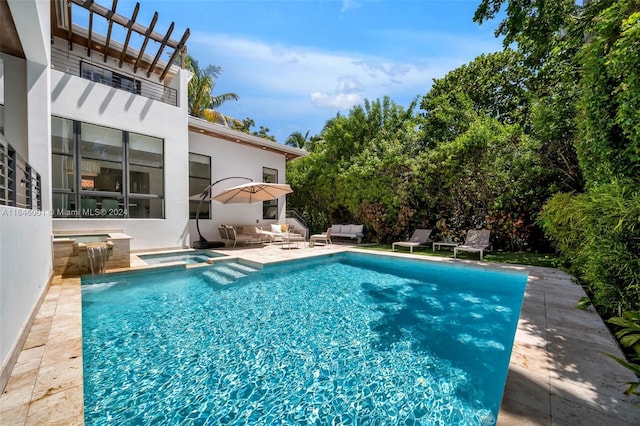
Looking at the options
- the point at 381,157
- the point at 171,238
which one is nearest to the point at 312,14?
the point at 381,157

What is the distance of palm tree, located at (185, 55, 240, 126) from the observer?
920 inches

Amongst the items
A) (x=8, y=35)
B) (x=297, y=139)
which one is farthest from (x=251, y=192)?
(x=297, y=139)

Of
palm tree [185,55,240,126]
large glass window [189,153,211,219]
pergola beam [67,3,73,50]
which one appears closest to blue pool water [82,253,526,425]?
large glass window [189,153,211,219]

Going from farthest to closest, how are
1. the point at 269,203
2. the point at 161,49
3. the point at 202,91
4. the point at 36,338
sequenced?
the point at 202,91, the point at 269,203, the point at 161,49, the point at 36,338

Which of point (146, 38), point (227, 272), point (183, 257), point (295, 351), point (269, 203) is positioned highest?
point (146, 38)

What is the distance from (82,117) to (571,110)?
1492 centimetres

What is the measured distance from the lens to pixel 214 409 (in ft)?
8.87

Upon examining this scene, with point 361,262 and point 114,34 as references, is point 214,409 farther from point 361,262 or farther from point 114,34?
point 114,34

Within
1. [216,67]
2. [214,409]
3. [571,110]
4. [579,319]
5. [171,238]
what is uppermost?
[216,67]

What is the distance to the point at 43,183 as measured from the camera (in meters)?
6.70

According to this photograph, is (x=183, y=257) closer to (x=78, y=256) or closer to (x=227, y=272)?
(x=227, y=272)

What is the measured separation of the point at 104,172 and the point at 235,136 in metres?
5.42

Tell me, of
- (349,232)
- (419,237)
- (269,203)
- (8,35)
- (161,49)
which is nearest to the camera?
(8,35)

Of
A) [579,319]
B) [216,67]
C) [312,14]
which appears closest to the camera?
[579,319]
